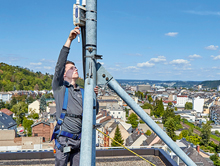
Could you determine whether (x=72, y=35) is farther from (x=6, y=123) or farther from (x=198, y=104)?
(x=198, y=104)

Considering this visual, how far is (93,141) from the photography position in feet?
7.88

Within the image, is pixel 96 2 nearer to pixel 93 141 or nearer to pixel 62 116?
pixel 62 116

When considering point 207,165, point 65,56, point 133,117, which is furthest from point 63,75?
point 133,117

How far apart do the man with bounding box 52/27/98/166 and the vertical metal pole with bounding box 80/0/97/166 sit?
13cm

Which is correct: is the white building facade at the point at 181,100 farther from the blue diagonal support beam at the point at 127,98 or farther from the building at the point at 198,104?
the blue diagonal support beam at the point at 127,98

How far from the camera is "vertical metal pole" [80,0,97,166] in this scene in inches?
88.0

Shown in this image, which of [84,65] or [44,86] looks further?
[44,86]

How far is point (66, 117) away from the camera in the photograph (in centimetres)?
246

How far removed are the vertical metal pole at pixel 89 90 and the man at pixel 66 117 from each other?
0.44 ft

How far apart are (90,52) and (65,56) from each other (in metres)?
0.26

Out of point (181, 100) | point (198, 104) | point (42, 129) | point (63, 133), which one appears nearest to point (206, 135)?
point (42, 129)

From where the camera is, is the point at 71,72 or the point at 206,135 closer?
the point at 71,72

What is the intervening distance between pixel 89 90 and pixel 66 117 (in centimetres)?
39

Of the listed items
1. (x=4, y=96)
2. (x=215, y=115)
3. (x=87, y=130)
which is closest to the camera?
(x=87, y=130)
